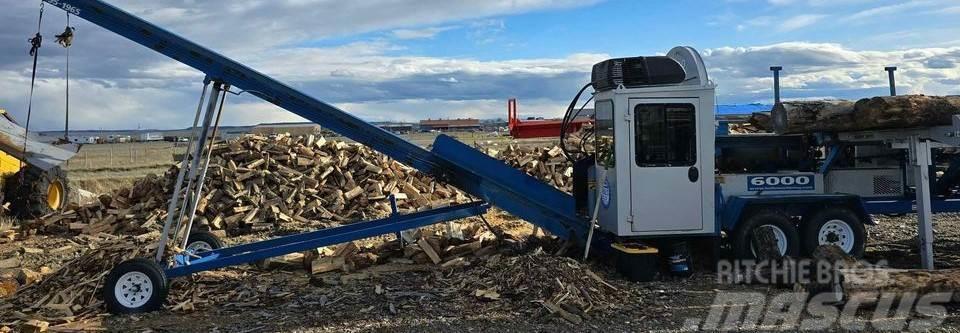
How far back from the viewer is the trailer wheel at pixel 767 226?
8633 millimetres

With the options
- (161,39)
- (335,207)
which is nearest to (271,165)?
(335,207)

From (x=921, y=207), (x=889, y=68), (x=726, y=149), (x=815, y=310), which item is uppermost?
(x=889, y=68)

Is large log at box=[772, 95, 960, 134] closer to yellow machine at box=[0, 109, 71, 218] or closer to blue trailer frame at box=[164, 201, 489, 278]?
blue trailer frame at box=[164, 201, 489, 278]

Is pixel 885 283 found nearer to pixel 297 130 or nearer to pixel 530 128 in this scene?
pixel 530 128

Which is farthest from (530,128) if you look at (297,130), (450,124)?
(450,124)

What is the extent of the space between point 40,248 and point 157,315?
7554 millimetres

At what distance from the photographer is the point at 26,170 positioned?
16.3 metres

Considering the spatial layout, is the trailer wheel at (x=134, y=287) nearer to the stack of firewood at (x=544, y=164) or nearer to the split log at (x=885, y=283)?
the split log at (x=885, y=283)

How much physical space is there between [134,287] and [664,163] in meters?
5.77

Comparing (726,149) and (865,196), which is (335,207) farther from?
(865,196)

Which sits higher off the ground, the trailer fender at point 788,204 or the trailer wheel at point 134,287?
the trailer fender at point 788,204

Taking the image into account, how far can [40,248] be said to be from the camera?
529 inches

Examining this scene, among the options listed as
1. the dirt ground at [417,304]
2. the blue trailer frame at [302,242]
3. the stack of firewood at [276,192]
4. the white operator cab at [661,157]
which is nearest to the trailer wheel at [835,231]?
the dirt ground at [417,304]

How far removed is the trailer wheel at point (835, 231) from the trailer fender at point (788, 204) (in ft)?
0.33
